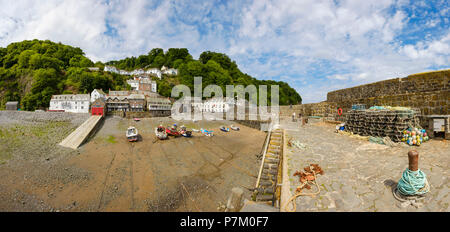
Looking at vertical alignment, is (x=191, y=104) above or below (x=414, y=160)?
above

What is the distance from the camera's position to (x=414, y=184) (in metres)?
3.88

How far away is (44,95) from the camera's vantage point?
44594mm

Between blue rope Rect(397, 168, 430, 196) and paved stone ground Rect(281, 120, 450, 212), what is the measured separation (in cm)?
22

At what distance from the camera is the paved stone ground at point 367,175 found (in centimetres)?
406

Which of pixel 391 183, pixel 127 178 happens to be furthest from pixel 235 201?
pixel 127 178

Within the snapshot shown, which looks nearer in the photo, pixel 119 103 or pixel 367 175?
pixel 367 175

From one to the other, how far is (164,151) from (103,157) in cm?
500

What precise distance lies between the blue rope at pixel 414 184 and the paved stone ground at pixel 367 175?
0.22 meters

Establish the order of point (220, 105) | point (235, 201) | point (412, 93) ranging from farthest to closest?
point (220, 105), point (412, 93), point (235, 201)

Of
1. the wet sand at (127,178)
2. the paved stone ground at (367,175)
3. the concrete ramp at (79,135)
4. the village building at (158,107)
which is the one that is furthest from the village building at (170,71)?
the paved stone ground at (367,175)

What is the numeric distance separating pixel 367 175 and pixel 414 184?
1.56 meters

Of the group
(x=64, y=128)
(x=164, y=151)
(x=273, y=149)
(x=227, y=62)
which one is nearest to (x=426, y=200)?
(x=273, y=149)

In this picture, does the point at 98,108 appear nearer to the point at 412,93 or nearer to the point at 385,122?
the point at 385,122

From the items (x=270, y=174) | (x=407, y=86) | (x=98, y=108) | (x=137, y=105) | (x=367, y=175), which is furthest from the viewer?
(x=137, y=105)
